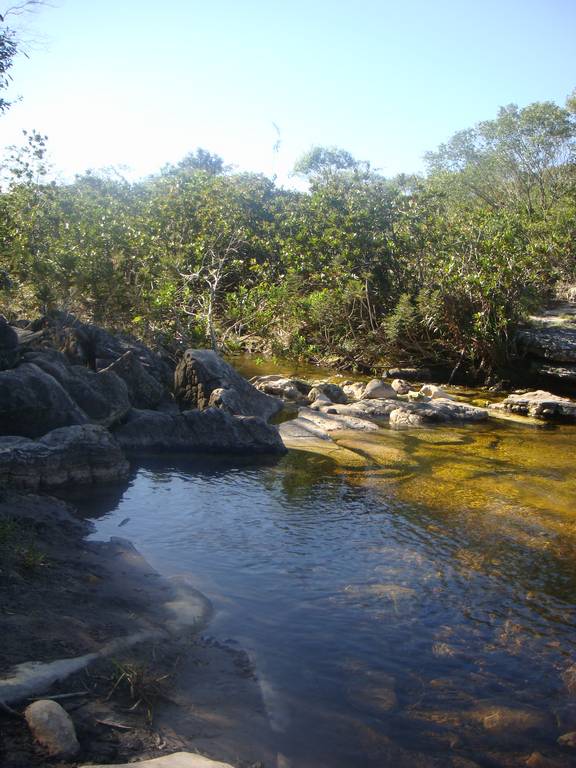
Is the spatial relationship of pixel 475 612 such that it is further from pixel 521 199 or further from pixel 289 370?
pixel 521 199

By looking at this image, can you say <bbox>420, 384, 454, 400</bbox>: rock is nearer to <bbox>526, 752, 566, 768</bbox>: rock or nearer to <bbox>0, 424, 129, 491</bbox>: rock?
<bbox>0, 424, 129, 491</bbox>: rock

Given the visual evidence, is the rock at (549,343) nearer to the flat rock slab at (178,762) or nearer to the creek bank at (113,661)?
the creek bank at (113,661)

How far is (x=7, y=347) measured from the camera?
10023mm

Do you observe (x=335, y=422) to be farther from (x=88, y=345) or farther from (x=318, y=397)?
(x=88, y=345)

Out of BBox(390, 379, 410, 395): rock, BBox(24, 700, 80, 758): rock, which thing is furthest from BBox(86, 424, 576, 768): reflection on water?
BBox(390, 379, 410, 395): rock

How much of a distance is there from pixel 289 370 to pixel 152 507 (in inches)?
564

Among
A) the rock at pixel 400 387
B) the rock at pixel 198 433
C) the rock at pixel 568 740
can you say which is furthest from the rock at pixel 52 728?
the rock at pixel 400 387

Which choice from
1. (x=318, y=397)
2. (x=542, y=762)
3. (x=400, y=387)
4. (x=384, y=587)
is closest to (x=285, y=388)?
(x=318, y=397)

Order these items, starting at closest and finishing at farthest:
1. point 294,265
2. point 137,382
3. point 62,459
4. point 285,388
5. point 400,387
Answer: point 62,459
point 137,382
point 285,388
point 400,387
point 294,265

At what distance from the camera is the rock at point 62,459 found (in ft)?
25.7

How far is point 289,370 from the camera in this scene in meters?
22.3

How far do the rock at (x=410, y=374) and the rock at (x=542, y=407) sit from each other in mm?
4906

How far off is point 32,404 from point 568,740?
23.9 feet

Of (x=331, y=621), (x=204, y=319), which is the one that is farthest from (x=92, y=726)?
(x=204, y=319)
